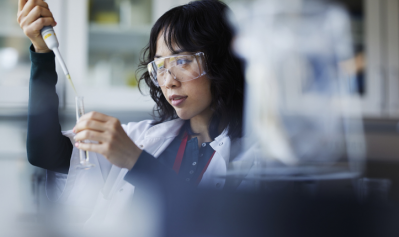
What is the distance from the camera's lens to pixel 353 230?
0.33 m

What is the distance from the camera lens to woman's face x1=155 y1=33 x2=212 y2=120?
739 mm

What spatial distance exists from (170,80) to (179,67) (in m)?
0.04

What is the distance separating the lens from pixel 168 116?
99 cm

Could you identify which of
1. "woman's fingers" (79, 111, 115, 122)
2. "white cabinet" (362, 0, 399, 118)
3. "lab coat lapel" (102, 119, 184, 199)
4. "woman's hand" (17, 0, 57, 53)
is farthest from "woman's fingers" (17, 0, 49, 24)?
"white cabinet" (362, 0, 399, 118)

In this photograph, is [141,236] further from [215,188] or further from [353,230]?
[353,230]

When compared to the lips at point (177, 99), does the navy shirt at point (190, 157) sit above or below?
below

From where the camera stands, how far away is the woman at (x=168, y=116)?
0.55 meters

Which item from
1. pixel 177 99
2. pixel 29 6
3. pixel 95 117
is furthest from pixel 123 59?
pixel 95 117

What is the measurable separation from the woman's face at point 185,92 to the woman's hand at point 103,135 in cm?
28

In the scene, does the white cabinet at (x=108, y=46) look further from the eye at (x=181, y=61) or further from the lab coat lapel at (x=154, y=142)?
the eye at (x=181, y=61)

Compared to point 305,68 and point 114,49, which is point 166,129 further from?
point 305,68

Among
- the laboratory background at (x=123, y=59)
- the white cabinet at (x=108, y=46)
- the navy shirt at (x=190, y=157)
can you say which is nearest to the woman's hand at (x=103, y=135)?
the navy shirt at (x=190, y=157)

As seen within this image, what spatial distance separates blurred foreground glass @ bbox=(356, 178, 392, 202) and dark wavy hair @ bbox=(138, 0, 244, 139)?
0.42 m

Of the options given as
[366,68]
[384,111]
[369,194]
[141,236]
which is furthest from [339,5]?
[141,236]
